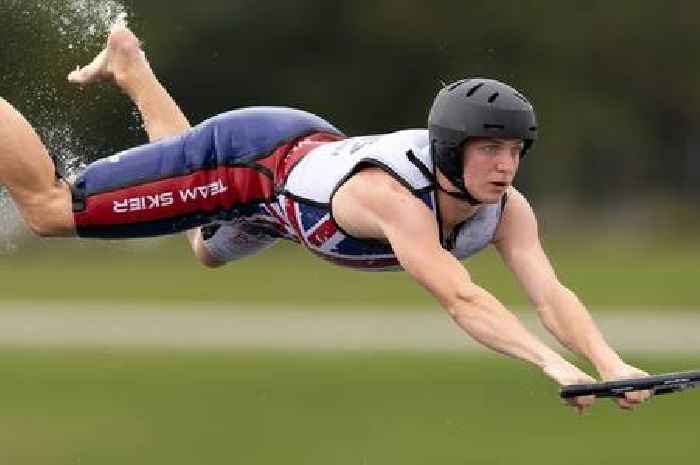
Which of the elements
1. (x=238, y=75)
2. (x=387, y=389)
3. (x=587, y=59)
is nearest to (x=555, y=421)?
(x=387, y=389)

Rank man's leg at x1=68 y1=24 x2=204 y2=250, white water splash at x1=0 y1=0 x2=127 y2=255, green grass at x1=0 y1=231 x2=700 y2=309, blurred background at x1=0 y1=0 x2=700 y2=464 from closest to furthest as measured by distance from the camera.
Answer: man's leg at x1=68 y1=24 x2=204 y2=250
white water splash at x1=0 y1=0 x2=127 y2=255
blurred background at x1=0 y1=0 x2=700 y2=464
green grass at x1=0 y1=231 x2=700 y2=309

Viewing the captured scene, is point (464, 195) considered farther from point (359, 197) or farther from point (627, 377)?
point (627, 377)

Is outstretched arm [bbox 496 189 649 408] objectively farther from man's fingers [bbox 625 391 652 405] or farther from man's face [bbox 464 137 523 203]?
man's fingers [bbox 625 391 652 405]

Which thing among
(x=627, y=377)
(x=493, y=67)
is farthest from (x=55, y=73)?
(x=493, y=67)

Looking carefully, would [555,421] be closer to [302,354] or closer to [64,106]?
[302,354]

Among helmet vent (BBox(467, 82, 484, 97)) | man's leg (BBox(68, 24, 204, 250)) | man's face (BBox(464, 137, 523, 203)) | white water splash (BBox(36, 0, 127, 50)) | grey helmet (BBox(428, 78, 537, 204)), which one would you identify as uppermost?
white water splash (BBox(36, 0, 127, 50))

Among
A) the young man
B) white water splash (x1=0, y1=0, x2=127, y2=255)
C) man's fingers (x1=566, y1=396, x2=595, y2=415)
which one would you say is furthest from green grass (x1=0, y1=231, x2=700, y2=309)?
man's fingers (x1=566, y1=396, x2=595, y2=415)

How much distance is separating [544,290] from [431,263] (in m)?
0.86

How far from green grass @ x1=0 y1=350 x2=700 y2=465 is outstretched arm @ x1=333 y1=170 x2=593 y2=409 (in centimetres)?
751

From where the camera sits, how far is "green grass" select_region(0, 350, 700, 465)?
19.5m

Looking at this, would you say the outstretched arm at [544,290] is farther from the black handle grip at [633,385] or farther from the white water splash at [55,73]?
the white water splash at [55,73]

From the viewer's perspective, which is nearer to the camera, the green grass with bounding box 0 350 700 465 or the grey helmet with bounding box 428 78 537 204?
the grey helmet with bounding box 428 78 537 204

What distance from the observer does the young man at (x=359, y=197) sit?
1103cm

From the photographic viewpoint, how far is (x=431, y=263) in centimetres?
1100
